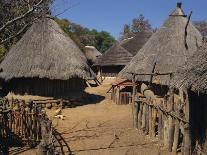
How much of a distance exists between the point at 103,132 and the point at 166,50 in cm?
642

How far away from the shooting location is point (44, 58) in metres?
17.1

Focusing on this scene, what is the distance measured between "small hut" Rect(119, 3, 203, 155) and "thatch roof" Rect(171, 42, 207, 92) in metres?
0.79

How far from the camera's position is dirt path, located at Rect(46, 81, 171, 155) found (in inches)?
380

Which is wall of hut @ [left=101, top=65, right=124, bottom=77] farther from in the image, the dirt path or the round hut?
the dirt path

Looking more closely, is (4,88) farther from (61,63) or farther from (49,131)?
(49,131)

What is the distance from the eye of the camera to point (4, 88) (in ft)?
61.8

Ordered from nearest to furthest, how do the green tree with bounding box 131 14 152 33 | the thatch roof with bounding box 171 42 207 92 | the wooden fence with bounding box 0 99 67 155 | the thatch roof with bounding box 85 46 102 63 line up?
the thatch roof with bounding box 171 42 207 92
the wooden fence with bounding box 0 99 67 155
the thatch roof with bounding box 85 46 102 63
the green tree with bounding box 131 14 152 33

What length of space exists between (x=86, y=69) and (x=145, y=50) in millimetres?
3037

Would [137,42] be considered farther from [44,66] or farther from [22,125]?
[22,125]

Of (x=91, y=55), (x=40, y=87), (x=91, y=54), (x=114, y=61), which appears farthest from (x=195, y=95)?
(x=91, y=54)

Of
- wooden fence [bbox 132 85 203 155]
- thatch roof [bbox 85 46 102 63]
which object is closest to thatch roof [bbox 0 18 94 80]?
wooden fence [bbox 132 85 203 155]

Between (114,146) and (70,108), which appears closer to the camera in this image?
(114,146)

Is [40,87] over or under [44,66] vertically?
under

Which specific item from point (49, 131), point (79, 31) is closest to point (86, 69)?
point (49, 131)
